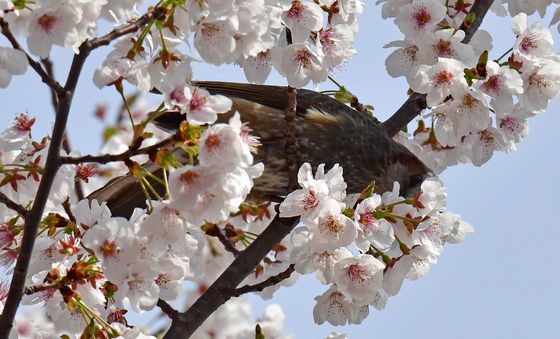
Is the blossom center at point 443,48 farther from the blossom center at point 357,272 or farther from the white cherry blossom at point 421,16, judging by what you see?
the blossom center at point 357,272

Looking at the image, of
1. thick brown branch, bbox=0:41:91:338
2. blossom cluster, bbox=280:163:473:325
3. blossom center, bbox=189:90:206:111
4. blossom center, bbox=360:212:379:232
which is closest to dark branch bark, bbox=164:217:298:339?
blossom cluster, bbox=280:163:473:325

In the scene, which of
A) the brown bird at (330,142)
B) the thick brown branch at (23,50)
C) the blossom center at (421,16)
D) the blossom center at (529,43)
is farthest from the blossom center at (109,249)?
the brown bird at (330,142)

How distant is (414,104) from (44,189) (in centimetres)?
205

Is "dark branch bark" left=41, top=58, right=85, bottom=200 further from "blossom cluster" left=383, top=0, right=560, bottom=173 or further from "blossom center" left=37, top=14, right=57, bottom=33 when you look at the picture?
"blossom cluster" left=383, top=0, right=560, bottom=173

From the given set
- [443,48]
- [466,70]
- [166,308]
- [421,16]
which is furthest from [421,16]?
[166,308]

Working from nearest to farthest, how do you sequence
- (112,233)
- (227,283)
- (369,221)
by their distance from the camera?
(112,233) < (369,221) < (227,283)

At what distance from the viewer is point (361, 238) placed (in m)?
3.16

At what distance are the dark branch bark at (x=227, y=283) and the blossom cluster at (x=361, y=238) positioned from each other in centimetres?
30

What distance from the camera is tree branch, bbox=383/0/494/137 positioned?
3.96 metres

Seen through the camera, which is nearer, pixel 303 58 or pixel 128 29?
pixel 128 29

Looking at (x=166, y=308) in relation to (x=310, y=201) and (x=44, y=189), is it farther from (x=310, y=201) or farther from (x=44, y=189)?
(x=44, y=189)

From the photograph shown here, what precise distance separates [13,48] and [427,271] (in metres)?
1.76

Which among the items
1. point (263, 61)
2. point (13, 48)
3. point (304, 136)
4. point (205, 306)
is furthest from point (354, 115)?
point (13, 48)

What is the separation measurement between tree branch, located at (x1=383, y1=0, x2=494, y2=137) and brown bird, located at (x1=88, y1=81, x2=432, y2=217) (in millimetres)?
325
